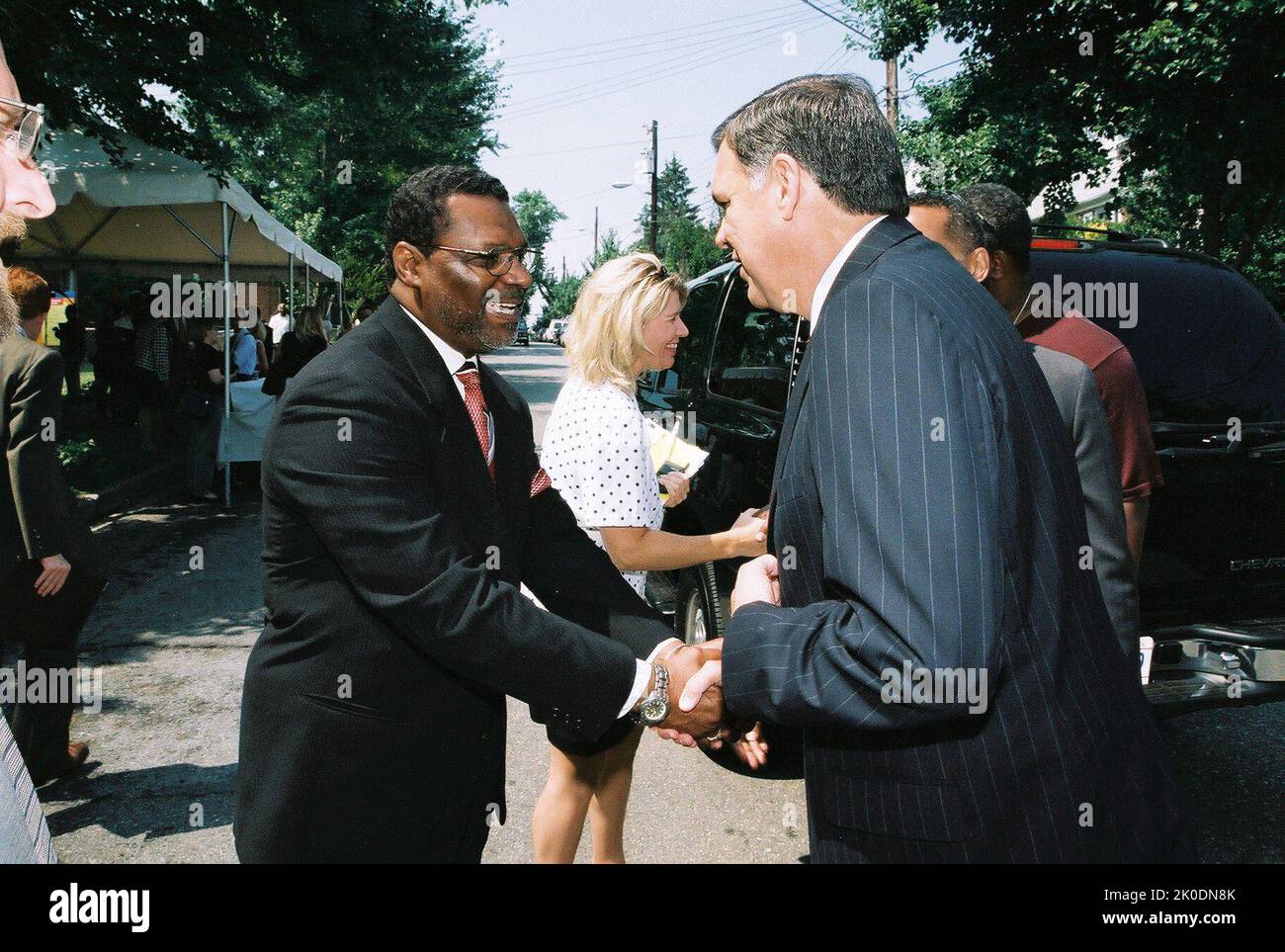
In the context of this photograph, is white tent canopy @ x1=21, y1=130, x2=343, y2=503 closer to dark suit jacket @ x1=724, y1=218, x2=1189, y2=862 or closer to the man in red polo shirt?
the man in red polo shirt

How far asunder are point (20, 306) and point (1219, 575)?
526 centimetres

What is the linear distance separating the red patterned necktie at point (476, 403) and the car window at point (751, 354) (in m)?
1.94

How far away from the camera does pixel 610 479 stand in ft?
10.0

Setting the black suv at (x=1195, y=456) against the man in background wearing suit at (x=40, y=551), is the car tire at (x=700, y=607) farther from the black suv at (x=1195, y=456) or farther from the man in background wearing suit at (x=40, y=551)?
the man in background wearing suit at (x=40, y=551)

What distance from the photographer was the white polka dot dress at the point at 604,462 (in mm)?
3055

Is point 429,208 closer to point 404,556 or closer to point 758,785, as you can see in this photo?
point 404,556

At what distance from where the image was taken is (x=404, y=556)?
1.84 meters

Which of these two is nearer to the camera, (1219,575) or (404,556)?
(404,556)

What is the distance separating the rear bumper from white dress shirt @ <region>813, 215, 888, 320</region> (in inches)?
103

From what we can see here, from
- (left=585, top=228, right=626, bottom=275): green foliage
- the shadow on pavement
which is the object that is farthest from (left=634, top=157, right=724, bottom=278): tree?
the shadow on pavement

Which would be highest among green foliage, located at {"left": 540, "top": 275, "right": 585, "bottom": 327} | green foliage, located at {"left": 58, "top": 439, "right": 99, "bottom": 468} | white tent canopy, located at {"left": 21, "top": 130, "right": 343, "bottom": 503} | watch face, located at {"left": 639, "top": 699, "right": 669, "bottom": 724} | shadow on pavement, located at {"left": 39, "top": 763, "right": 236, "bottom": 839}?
green foliage, located at {"left": 540, "top": 275, "right": 585, "bottom": 327}

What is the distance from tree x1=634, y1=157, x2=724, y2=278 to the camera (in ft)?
176

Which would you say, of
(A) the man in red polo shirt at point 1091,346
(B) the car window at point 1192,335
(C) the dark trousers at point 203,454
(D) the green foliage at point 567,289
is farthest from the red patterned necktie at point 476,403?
(D) the green foliage at point 567,289
